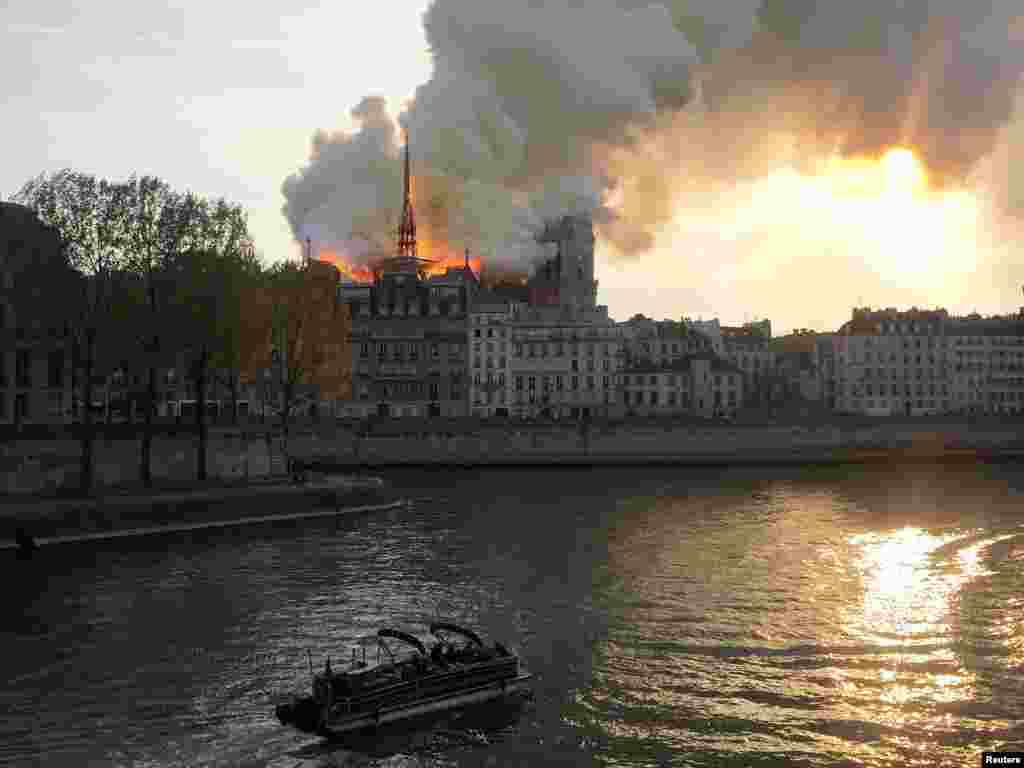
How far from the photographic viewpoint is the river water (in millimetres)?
20500

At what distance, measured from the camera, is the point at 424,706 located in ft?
72.1

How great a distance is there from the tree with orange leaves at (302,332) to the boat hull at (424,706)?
4592 cm

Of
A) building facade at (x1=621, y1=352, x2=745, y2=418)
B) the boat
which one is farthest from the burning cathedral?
the boat

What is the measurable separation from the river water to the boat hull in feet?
1.06

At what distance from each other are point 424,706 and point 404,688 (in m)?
0.70

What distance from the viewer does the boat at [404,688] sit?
20797 millimetres

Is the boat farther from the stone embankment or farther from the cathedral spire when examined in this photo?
the cathedral spire

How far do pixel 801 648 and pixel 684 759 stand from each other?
28.9 feet

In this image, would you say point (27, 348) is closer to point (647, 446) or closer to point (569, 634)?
point (569, 634)

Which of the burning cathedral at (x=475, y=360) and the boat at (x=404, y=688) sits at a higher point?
the burning cathedral at (x=475, y=360)

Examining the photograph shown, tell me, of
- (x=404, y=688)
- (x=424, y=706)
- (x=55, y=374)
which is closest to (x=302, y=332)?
(x=55, y=374)

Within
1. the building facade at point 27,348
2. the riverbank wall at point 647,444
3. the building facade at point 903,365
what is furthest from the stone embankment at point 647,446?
the building facade at point 903,365

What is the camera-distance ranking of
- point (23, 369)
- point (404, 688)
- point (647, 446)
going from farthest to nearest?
point (647, 446) → point (23, 369) → point (404, 688)

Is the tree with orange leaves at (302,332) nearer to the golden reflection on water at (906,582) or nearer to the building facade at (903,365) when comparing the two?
the golden reflection on water at (906,582)
